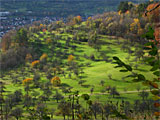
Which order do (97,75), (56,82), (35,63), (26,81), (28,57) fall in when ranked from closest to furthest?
(56,82), (26,81), (97,75), (35,63), (28,57)

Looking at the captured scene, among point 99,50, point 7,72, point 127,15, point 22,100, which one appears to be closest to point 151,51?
point 22,100

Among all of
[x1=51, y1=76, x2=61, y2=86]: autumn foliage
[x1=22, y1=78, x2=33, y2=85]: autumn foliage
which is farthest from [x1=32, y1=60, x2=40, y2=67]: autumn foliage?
[x1=51, y1=76, x2=61, y2=86]: autumn foliage

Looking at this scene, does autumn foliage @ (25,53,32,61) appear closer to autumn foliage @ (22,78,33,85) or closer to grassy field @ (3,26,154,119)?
grassy field @ (3,26,154,119)

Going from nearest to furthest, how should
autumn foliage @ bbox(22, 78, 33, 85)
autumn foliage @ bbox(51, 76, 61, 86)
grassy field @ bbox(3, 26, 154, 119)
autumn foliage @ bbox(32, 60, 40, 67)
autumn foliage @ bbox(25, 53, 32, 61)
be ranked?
grassy field @ bbox(3, 26, 154, 119), autumn foliage @ bbox(51, 76, 61, 86), autumn foliage @ bbox(22, 78, 33, 85), autumn foliage @ bbox(32, 60, 40, 67), autumn foliage @ bbox(25, 53, 32, 61)

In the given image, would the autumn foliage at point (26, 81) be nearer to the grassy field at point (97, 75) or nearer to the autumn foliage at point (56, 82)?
the grassy field at point (97, 75)

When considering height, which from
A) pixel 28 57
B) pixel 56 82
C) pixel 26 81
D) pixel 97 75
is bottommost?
pixel 26 81

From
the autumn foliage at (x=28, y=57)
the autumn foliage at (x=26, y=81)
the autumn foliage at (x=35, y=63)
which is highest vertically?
the autumn foliage at (x=28, y=57)

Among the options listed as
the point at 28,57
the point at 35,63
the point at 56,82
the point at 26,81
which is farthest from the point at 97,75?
the point at 28,57

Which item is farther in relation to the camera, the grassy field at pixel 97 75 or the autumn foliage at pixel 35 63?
the autumn foliage at pixel 35 63

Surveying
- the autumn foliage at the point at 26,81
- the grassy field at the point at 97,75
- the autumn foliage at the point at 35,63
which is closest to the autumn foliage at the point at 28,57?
the grassy field at the point at 97,75

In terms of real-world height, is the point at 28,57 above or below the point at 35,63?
above

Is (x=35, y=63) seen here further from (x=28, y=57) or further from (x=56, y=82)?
(x=56, y=82)
